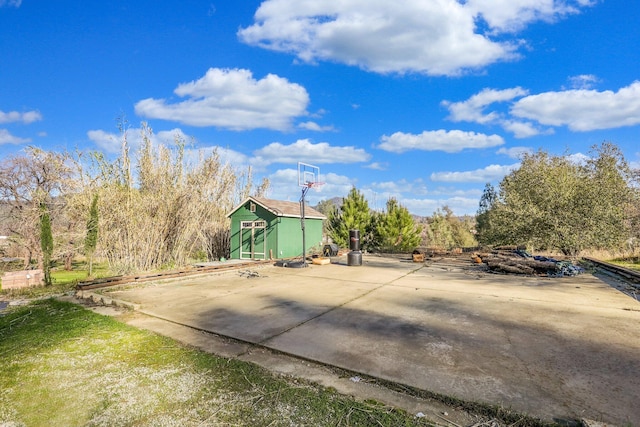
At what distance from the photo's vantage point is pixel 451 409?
203 centimetres

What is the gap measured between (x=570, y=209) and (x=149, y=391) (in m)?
14.9

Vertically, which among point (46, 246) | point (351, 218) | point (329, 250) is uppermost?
point (351, 218)

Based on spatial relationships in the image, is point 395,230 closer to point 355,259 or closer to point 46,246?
point 355,259

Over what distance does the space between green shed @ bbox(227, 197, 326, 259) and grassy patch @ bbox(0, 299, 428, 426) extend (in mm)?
10692

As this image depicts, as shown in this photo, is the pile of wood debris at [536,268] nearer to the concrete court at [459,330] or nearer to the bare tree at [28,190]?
the concrete court at [459,330]

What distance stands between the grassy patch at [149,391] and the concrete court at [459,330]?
56 centimetres

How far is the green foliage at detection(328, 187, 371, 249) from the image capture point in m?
17.1

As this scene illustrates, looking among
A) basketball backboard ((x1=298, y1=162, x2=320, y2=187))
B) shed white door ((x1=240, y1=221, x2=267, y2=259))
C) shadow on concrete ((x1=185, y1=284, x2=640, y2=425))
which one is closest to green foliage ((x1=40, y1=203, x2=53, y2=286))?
shadow on concrete ((x1=185, y1=284, x2=640, y2=425))

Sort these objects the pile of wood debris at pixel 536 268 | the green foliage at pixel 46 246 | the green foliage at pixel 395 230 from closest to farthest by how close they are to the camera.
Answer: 1. the green foliage at pixel 46 246
2. the pile of wood debris at pixel 536 268
3. the green foliage at pixel 395 230

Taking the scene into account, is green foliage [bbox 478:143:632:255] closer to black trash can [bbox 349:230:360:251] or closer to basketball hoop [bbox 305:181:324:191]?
black trash can [bbox 349:230:360:251]

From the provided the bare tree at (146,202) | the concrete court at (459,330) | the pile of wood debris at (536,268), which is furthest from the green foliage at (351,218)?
the concrete court at (459,330)

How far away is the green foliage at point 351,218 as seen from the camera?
17141 millimetres

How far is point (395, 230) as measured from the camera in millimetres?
17344

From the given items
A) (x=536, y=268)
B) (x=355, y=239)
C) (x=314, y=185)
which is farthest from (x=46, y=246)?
(x=536, y=268)
